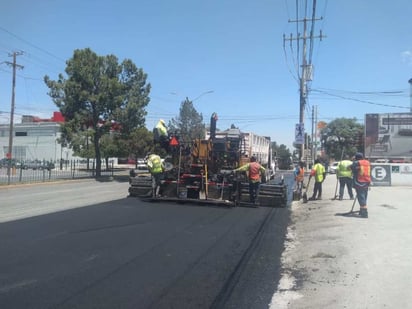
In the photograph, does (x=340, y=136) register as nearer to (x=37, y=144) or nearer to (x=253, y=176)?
(x=37, y=144)

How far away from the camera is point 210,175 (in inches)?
598

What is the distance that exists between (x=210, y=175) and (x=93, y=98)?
61.7 feet

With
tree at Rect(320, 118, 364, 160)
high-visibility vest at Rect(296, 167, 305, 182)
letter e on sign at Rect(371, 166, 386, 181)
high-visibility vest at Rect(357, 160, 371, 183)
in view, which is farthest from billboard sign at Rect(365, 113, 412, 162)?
tree at Rect(320, 118, 364, 160)

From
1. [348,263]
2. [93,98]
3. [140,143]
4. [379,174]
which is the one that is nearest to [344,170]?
[379,174]

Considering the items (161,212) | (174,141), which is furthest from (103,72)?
(161,212)

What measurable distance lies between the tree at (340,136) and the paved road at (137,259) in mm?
82696

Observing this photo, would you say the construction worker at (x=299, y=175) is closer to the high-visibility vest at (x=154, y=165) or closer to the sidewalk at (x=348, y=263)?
the sidewalk at (x=348, y=263)

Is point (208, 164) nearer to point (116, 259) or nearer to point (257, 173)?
point (257, 173)

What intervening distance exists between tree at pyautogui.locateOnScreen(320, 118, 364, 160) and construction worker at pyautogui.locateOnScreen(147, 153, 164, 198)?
78.5 m

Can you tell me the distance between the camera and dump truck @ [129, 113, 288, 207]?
14.8m

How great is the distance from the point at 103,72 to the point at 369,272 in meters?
29.3

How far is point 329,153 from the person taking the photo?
9306 centimetres

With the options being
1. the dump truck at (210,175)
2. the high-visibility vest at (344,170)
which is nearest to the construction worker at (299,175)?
the high-visibility vest at (344,170)

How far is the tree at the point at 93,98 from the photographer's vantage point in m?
31.7
